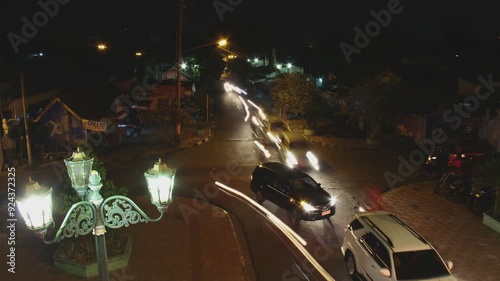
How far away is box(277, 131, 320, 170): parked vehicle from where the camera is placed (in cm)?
2153

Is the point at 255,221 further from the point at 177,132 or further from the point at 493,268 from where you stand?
the point at 177,132

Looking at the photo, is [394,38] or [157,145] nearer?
[157,145]

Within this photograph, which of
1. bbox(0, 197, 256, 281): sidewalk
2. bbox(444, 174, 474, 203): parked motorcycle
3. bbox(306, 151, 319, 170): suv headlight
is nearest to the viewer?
bbox(0, 197, 256, 281): sidewalk

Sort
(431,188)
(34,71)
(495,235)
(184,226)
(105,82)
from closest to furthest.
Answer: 1. (495,235)
2. (184,226)
3. (431,188)
4. (34,71)
5. (105,82)

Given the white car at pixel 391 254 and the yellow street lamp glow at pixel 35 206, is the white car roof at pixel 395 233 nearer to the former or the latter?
the white car at pixel 391 254

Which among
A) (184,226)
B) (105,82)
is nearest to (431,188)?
(184,226)

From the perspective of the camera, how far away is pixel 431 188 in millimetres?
17844

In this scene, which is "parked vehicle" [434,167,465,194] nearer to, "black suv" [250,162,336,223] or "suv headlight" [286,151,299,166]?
"black suv" [250,162,336,223]

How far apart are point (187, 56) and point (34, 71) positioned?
3252cm

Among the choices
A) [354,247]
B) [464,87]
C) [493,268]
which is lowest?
[493,268]

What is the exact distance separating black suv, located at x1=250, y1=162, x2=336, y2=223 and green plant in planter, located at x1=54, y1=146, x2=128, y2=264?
570cm

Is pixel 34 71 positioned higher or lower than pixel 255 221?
higher

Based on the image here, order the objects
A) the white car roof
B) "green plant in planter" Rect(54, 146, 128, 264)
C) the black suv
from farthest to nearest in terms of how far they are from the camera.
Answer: the black suv
"green plant in planter" Rect(54, 146, 128, 264)
the white car roof

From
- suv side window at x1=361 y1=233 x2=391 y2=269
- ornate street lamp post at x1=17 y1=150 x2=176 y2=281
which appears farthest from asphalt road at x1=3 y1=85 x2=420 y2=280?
ornate street lamp post at x1=17 y1=150 x2=176 y2=281
